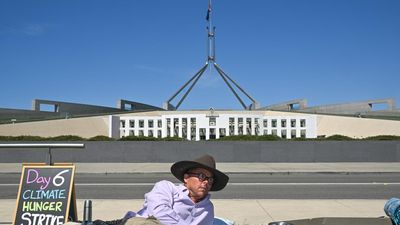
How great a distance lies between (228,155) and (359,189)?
13.2 m

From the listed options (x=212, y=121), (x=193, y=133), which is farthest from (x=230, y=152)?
(x=193, y=133)

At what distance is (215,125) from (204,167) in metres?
40.1

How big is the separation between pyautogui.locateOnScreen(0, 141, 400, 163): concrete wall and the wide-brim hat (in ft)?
68.7

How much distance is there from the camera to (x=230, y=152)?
2530cm

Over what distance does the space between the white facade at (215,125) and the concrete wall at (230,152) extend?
17.6 m

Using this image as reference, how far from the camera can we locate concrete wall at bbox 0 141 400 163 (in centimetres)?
2502

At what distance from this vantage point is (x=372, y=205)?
29.4ft

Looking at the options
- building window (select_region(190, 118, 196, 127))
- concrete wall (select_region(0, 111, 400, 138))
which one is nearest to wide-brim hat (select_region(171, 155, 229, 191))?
concrete wall (select_region(0, 111, 400, 138))

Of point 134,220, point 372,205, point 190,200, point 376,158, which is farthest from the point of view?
point 376,158

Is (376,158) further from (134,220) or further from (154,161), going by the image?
(134,220)

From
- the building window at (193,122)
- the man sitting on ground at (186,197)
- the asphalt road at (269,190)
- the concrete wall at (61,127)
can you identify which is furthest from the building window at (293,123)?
the man sitting on ground at (186,197)

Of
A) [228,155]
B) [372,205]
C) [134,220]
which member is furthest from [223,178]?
[228,155]

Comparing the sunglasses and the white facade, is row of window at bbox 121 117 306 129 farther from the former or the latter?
the sunglasses

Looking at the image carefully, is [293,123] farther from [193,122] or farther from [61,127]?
[61,127]
